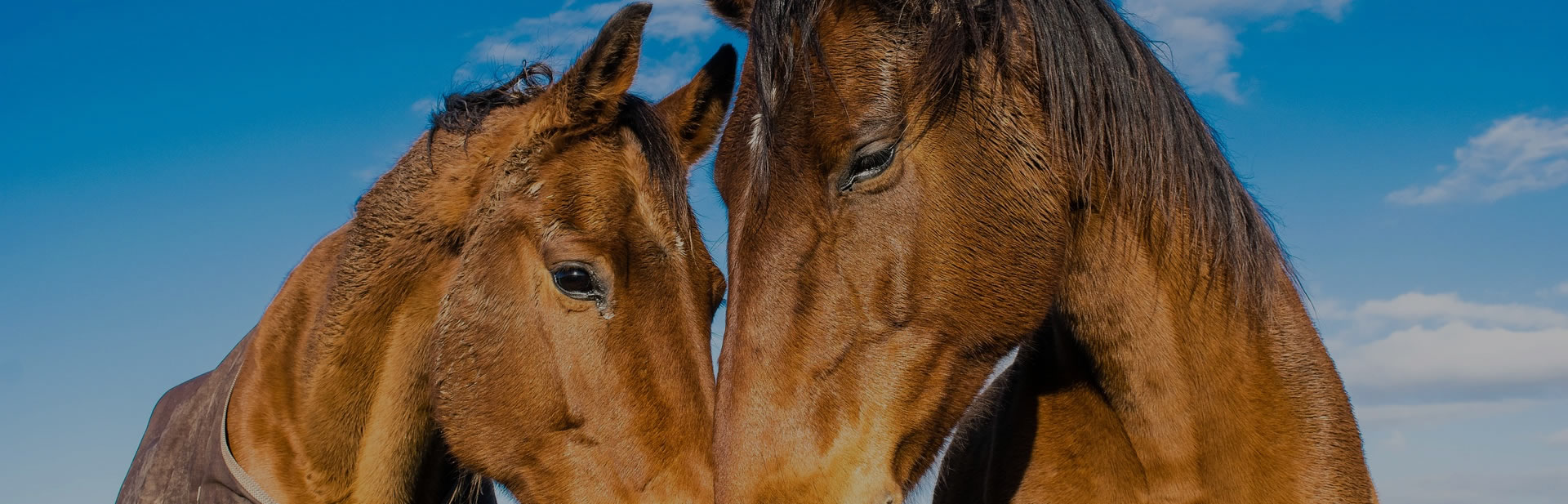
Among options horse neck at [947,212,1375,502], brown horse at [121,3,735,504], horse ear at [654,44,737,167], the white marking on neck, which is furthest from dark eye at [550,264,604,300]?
horse neck at [947,212,1375,502]

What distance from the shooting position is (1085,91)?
3059mm

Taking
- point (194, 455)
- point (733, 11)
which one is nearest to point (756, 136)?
point (733, 11)

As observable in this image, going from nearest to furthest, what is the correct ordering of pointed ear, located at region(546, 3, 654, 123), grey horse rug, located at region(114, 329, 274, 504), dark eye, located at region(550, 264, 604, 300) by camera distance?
1. grey horse rug, located at region(114, 329, 274, 504)
2. dark eye, located at region(550, 264, 604, 300)
3. pointed ear, located at region(546, 3, 654, 123)

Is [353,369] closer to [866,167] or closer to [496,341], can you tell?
[496,341]

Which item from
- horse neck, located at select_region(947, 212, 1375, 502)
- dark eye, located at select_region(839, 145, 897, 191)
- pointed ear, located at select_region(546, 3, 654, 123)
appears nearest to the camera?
dark eye, located at select_region(839, 145, 897, 191)

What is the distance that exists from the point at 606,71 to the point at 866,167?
5.70 ft

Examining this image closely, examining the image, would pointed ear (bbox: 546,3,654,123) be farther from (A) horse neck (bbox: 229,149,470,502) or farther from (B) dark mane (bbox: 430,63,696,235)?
(A) horse neck (bbox: 229,149,470,502)

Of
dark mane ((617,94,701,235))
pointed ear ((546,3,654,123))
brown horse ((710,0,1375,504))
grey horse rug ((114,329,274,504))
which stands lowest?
grey horse rug ((114,329,274,504))

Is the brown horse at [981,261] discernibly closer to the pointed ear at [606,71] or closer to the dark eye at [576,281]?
the dark eye at [576,281]

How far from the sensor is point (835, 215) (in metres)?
2.96

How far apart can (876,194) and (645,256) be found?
1429 mm

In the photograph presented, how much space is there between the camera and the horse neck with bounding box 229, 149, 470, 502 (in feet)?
13.1

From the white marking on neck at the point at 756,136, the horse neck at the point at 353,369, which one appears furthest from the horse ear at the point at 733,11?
the horse neck at the point at 353,369

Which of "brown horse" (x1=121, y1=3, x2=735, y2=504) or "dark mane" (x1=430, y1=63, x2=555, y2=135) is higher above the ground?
"dark mane" (x1=430, y1=63, x2=555, y2=135)
